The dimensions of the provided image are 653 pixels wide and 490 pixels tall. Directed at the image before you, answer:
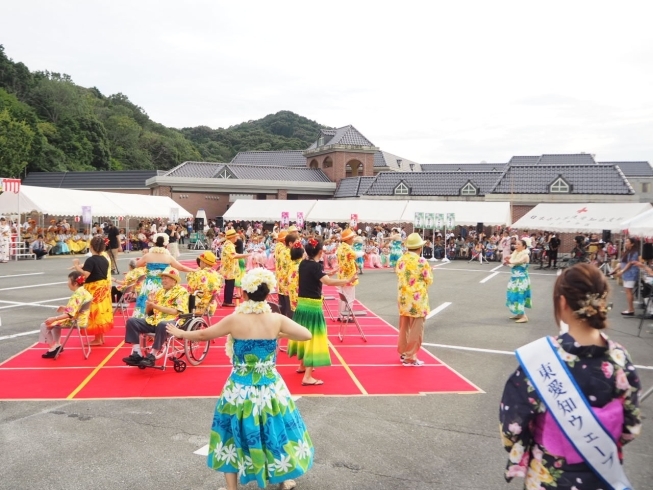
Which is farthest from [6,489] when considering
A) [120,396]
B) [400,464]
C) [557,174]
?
[557,174]

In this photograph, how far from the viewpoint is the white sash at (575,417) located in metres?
2.55

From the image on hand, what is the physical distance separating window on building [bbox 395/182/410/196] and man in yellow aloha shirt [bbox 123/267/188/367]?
128ft

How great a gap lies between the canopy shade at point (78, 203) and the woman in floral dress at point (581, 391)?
28.0 meters

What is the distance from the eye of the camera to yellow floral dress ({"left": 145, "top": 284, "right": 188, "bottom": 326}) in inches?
298

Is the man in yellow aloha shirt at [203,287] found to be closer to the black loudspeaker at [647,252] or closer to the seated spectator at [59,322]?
the seated spectator at [59,322]

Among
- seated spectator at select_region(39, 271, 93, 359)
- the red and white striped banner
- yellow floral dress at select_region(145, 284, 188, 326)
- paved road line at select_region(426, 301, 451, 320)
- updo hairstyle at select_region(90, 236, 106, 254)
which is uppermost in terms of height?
the red and white striped banner

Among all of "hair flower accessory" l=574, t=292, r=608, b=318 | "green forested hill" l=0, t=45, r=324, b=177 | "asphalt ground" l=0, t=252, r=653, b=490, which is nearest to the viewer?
"hair flower accessory" l=574, t=292, r=608, b=318

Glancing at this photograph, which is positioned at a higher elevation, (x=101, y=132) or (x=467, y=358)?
(x=101, y=132)

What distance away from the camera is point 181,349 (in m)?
8.38

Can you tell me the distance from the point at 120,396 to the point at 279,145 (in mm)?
90967

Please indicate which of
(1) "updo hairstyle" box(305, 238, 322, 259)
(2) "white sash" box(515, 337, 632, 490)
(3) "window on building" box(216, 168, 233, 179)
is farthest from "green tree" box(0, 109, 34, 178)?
(2) "white sash" box(515, 337, 632, 490)

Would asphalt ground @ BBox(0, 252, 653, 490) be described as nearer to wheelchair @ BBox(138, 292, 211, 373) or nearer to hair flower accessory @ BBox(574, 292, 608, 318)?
wheelchair @ BBox(138, 292, 211, 373)

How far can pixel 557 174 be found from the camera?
39.3 m

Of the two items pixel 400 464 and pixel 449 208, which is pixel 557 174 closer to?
pixel 449 208
